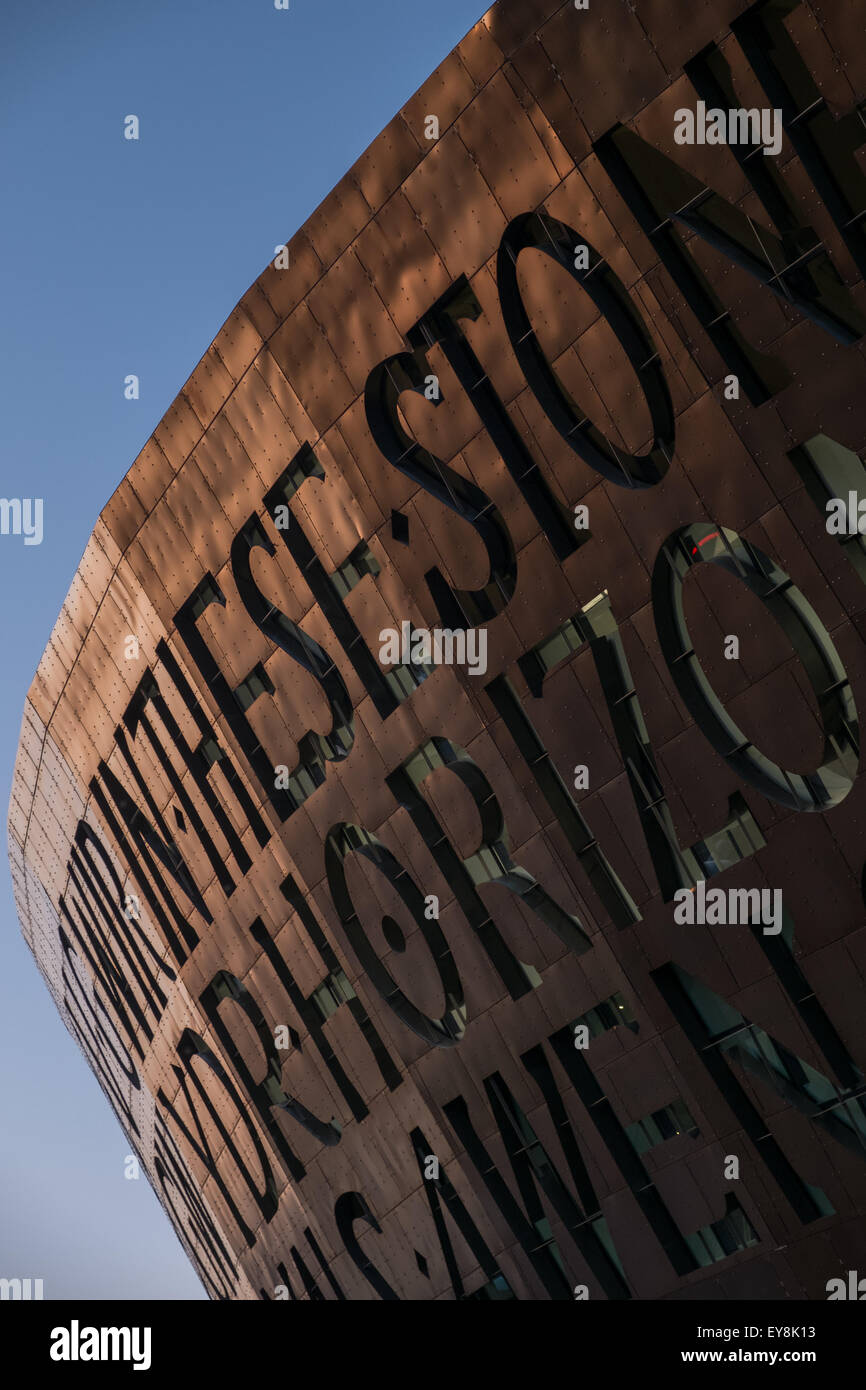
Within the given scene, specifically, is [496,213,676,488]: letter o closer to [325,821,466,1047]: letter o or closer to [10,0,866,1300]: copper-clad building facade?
[10,0,866,1300]: copper-clad building facade

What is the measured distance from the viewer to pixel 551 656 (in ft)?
82.0

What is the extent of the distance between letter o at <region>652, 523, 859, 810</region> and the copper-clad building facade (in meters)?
0.06

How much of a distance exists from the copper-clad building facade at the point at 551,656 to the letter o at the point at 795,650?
6 cm

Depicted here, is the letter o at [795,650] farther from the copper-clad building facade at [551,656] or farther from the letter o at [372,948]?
the letter o at [372,948]

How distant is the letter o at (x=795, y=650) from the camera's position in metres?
20.8

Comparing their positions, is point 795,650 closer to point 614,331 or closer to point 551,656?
point 551,656

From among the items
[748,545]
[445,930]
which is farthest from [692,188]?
[445,930]

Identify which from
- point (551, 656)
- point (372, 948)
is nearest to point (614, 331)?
point (551, 656)

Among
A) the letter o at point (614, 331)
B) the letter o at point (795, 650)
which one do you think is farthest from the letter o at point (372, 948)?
the letter o at point (614, 331)

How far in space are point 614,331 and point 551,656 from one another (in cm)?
554

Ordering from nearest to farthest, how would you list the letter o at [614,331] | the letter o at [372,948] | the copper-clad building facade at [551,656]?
1. the copper-clad building facade at [551,656]
2. the letter o at [614,331]
3. the letter o at [372,948]

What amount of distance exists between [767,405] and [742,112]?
13.0ft

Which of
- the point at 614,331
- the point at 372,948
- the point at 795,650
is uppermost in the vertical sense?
the point at 614,331

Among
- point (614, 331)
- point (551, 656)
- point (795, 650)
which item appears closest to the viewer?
point (795, 650)
